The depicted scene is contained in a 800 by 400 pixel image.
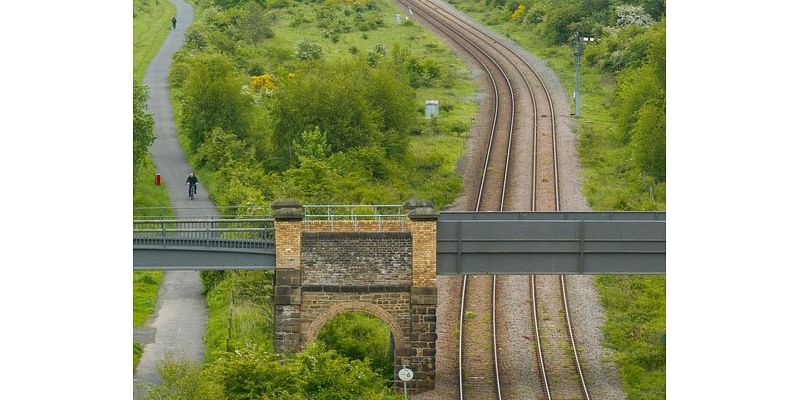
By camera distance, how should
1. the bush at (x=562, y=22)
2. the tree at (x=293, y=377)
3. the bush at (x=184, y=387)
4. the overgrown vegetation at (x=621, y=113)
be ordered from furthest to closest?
the bush at (x=562, y=22)
the overgrown vegetation at (x=621, y=113)
the tree at (x=293, y=377)
the bush at (x=184, y=387)

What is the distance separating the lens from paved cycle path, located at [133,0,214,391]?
3759 cm

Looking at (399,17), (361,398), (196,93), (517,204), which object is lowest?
(361,398)

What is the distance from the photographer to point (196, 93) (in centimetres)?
6162

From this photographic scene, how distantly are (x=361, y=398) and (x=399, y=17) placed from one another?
65.5 m

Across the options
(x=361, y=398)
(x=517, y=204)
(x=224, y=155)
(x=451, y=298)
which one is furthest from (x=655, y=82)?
(x=361, y=398)

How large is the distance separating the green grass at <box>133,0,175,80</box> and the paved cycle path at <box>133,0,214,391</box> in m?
11.1

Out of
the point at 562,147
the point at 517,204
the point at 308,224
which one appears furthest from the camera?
the point at 562,147

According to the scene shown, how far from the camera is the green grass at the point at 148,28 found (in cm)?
8246

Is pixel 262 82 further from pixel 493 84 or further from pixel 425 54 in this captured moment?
pixel 425 54

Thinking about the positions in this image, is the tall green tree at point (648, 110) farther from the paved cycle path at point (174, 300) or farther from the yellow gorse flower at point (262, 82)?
the yellow gorse flower at point (262, 82)

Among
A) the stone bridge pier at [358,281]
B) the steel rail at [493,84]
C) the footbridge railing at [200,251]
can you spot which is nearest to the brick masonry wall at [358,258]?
the stone bridge pier at [358,281]

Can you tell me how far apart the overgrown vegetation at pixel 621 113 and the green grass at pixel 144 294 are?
14.2 m

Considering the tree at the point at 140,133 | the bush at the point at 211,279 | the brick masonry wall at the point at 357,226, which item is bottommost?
the bush at the point at 211,279

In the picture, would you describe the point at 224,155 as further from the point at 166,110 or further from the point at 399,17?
the point at 399,17
